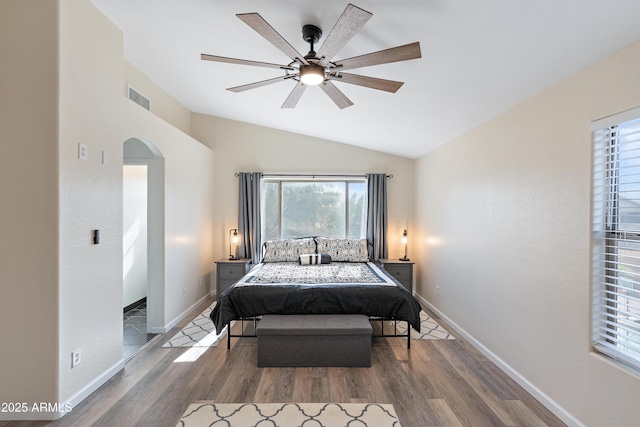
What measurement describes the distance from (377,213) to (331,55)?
3.37 meters

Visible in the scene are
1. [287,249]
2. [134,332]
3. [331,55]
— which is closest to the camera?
[331,55]

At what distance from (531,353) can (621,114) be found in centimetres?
181

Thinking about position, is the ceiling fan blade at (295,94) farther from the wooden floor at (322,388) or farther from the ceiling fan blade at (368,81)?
the wooden floor at (322,388)

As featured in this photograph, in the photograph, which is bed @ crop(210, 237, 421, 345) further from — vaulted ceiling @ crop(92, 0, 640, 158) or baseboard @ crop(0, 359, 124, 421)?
vaulted ceiling @ crop(92, 0, 640, 158)

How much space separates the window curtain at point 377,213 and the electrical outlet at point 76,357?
3.87 meters

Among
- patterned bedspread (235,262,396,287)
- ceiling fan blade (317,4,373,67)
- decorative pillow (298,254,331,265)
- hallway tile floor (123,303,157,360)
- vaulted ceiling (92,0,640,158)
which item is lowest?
hallway tile floor (123,303,157,360)

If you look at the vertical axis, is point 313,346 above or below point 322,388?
above

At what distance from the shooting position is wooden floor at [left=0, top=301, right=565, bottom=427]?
204 centimetres

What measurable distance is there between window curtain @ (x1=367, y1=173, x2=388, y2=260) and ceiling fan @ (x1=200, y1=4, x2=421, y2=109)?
2.63m

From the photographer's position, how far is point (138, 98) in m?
3.43

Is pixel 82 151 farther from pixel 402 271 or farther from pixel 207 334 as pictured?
→ pixel 402 271

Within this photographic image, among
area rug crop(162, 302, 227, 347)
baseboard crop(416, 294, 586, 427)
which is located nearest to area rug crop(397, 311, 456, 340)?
baseboard crop(416, 294, 586, 427)

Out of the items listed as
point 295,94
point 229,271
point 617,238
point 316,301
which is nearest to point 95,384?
point 316,301
